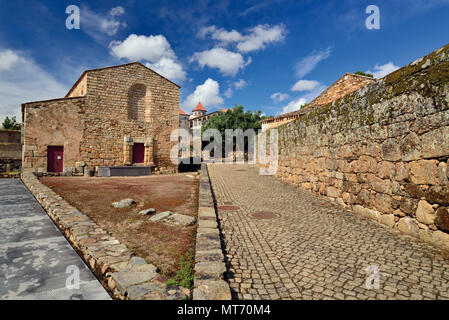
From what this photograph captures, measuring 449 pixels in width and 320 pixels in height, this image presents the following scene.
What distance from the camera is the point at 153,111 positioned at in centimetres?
1734

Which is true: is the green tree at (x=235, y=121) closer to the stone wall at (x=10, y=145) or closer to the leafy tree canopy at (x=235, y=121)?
the leafy tree canopy at (x=235, y=121)

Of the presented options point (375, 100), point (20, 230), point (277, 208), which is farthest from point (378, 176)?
point (20, 230)

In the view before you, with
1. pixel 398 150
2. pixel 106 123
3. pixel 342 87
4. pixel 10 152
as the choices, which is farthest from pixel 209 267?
pixel 10 152

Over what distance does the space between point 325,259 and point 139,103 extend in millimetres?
17066

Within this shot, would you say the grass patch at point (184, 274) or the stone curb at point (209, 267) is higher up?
the stone curb at point (209, 267)

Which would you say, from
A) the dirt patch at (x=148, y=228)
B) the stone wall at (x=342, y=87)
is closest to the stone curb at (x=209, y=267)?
the dirt patch at (x=148, y=228)

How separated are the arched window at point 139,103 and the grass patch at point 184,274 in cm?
1579

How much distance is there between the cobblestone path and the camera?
2.20 metres

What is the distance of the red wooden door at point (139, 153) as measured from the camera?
1677cm

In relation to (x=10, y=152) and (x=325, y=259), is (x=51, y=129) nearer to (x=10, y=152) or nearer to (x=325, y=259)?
(x=10, y=152)

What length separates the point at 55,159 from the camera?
45.5 feet
